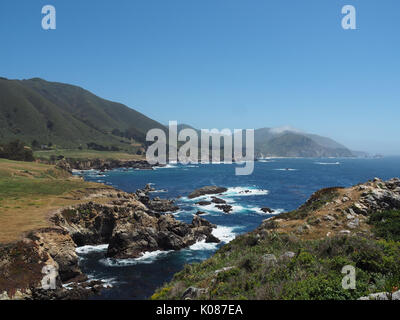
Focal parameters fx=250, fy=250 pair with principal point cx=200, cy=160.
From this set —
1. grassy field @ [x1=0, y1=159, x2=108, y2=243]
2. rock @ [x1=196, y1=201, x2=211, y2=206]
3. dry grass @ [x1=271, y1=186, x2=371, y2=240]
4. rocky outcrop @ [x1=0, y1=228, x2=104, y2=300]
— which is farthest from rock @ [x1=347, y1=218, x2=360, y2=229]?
rock @ [x1=196, y1=201, x2=211, y2=206]

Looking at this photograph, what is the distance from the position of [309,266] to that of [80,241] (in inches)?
1452

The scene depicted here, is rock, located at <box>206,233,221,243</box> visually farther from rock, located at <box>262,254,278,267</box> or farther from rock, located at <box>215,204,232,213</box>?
rock, located at <box>262,254,278,267</box>

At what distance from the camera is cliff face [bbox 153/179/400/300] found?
35.4 ft

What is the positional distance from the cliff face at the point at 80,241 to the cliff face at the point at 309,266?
44.9ft

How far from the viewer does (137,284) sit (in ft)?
94.1

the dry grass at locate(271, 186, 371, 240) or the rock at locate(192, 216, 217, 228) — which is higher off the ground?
the dry grass at locate(271, 186, 371, 240)

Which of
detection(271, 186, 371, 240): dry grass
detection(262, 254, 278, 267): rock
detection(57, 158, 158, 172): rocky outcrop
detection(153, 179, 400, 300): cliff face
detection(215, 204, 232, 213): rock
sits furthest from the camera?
detection(57, 158, 158, 172): rocky outcrop

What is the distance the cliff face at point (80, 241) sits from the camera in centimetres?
2194

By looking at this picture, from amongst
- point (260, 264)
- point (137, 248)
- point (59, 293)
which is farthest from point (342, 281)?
point (137, 248)

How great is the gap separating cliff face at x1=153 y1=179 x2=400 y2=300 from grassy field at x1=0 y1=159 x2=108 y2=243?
2210 centimetres

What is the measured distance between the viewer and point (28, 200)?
136 feet

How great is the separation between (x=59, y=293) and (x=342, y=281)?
23494 mm
